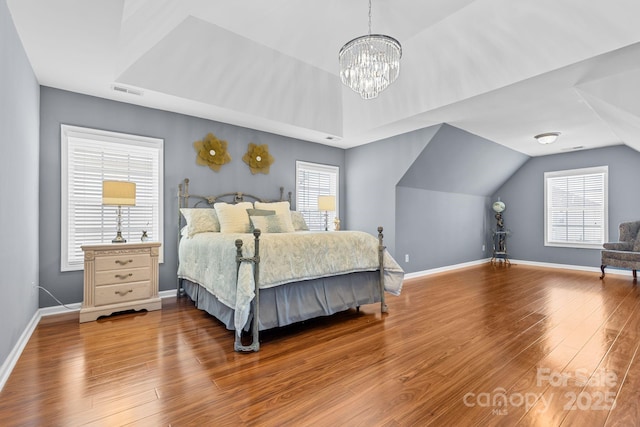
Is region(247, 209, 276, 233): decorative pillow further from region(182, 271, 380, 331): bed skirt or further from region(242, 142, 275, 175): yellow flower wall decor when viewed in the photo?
region(182, 271, 380, 331): bed skirt

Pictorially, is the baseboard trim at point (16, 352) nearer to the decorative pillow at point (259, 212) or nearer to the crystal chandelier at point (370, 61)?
the decorative pillow at point (259, 212)

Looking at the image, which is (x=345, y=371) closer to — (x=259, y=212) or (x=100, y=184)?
(x=259, y=212)

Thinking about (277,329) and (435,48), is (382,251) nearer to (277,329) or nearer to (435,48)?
(277,329)

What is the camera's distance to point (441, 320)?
3096 millimetres

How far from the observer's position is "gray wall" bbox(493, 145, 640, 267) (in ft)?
18.1

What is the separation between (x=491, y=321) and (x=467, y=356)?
39.4 inches

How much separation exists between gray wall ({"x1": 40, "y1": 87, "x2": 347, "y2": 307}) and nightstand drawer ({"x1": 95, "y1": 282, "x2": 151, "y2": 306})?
1.89 feet

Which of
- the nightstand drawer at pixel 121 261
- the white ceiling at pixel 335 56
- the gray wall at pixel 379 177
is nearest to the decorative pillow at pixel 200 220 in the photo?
the nightstand drawer at pixel 121 261

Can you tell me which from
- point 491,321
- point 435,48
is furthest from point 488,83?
point 491,321

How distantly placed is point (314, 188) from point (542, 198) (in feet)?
16.8

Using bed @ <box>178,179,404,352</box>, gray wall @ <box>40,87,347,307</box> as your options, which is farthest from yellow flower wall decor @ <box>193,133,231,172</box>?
bed @ <box>178,179,404,352</box>

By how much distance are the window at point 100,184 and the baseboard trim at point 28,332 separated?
0.43 meters

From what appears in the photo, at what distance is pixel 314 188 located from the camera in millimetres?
5637

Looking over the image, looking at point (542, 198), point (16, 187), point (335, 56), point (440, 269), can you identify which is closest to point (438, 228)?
point (440, 269)
